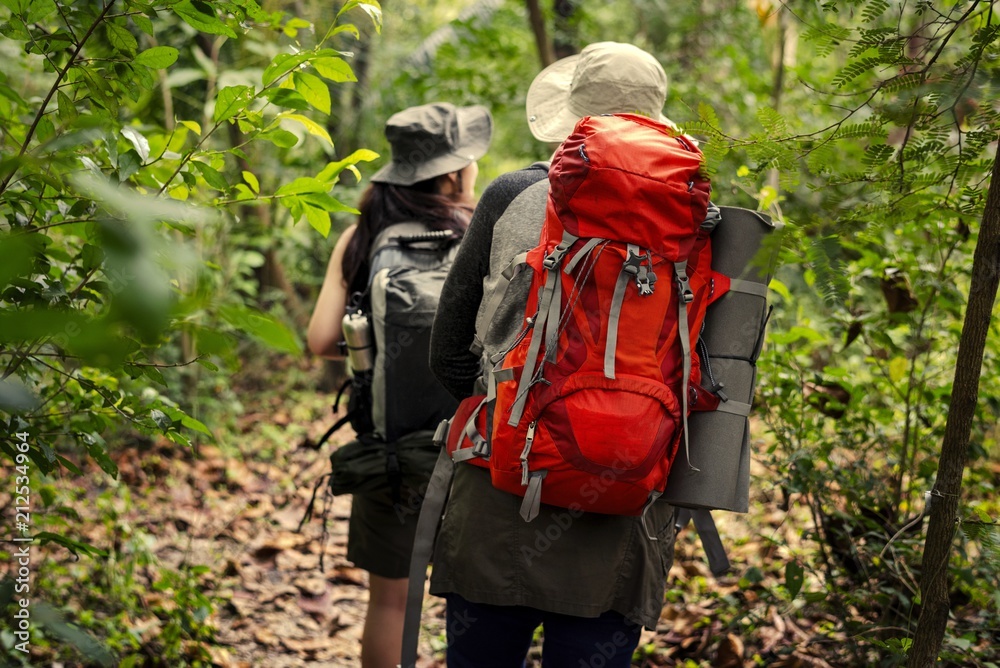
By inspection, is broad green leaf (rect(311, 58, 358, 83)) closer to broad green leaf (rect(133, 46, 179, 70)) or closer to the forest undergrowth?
broad green leaf (rect(133, 46, 179, 70))

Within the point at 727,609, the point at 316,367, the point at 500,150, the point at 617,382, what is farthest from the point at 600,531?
the point at 500,150

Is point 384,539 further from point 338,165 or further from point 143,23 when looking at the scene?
point 143,23

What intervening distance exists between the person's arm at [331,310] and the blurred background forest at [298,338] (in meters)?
0.09

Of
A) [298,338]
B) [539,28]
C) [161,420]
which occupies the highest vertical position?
[539,28]

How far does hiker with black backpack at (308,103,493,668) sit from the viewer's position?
2541 mm

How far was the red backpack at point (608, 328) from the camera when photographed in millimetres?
1616

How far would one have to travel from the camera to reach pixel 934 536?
1.68 metres

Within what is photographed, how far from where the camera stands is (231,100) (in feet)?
5.60

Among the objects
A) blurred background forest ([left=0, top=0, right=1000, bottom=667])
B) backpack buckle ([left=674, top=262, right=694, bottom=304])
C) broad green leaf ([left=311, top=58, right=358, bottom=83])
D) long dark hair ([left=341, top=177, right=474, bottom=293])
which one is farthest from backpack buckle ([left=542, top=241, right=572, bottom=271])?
long dark hair ([left=341, top=177, right=474, bottom=293])

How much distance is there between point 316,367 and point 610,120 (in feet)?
20.1

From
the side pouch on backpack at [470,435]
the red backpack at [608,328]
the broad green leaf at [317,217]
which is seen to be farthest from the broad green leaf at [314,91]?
the side pouch on backpack at [470,435]

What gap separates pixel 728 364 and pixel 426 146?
4.59 feet

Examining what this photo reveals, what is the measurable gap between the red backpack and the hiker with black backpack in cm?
89

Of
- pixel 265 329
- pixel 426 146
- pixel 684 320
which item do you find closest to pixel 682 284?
pixel 684 320
